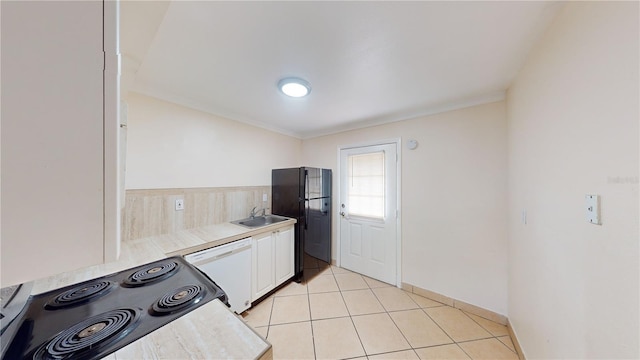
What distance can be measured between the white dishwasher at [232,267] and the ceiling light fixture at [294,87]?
4.73 ft

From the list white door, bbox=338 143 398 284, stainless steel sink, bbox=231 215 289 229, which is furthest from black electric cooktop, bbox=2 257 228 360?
white door, bbox=338 143 398 284

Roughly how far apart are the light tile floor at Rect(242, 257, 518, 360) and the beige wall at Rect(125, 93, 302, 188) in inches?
58.5

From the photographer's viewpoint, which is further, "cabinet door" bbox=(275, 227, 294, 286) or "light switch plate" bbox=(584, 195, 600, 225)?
"cabinet door" bbox=(275, 227, 294, 286)

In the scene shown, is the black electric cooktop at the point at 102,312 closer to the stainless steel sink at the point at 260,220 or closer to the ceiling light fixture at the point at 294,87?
the stainless steel sink at the point at 260,220

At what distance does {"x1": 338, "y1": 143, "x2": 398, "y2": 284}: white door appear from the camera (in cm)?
257

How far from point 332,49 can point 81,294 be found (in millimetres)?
1782

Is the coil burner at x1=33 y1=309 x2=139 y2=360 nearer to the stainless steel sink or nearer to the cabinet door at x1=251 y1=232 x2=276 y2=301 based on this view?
the cabinet door at x1=251 y1=232 x2=276 y2=301

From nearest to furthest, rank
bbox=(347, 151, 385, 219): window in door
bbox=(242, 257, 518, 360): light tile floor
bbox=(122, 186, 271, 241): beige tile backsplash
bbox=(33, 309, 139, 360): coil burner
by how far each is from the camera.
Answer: bbox=(33, 309, 139, 360): coil burner, bbox=(242, 257, 518, 360): light tile floor, bbox=(122, 186, 271, 241): beige tile backsplash, bbox=(347, 151, 385, 219): window in door

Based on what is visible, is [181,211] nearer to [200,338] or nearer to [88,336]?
[88,336]

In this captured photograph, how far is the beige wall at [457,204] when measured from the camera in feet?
6.33

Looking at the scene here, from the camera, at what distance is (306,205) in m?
2.65

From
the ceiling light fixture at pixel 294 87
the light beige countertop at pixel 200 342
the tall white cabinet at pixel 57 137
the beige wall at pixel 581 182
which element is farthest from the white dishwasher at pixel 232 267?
the beige wall at pixel 581 182

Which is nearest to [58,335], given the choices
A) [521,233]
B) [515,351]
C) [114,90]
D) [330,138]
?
[114,90]

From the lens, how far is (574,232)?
3.14 feet
